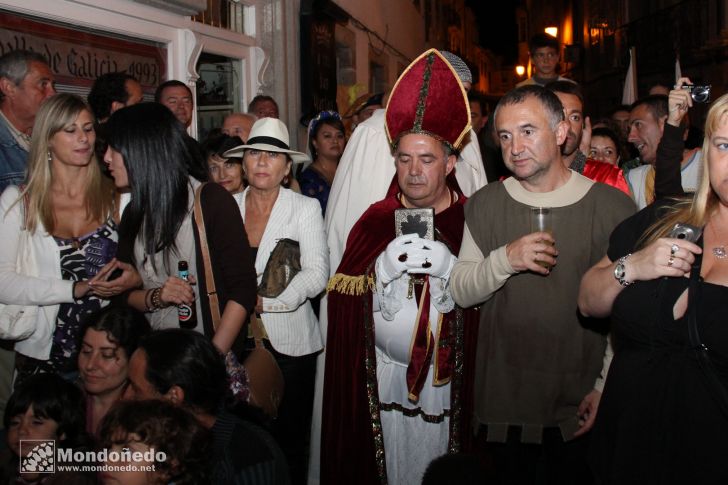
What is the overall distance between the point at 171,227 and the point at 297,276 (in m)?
0.84

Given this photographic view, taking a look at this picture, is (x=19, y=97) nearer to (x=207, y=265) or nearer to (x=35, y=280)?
(x=35, y=280)

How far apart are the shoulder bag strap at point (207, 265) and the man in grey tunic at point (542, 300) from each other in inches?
40.0

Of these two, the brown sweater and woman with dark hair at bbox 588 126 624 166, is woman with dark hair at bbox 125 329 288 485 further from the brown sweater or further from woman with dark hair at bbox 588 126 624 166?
woman with dark hair at bbox 588 126 624 166

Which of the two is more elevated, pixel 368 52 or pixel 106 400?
pixel 368 52

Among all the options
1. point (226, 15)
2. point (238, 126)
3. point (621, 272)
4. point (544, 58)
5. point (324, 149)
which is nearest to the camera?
point (621, 272)

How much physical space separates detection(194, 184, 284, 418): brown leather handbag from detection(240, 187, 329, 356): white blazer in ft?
0.64

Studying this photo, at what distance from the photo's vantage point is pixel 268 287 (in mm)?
3689

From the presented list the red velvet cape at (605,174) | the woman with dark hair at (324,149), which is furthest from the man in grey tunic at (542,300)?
the woman with dark hair at (324,149)

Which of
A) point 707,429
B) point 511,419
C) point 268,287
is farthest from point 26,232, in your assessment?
point 707,429

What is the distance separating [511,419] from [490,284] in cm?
55

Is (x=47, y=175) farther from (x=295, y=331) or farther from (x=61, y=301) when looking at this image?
(x=295, y=331)

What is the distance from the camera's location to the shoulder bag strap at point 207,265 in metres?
3.04

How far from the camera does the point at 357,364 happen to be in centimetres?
338

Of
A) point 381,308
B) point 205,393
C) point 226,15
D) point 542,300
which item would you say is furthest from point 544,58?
point 205,393
